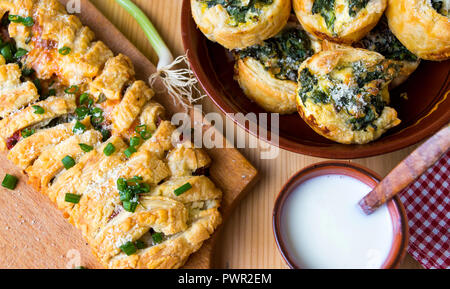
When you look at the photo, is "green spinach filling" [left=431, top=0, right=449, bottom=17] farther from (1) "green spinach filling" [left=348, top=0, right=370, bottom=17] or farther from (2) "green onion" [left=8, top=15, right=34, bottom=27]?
(2) "green onion" [left=8, top=15, right=34, bottom=27]

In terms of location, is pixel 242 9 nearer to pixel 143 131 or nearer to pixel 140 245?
pixel 143 131

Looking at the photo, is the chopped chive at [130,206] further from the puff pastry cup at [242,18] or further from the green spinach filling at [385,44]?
the green spinach filling at [385,44]

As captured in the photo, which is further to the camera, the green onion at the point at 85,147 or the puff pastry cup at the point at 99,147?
the green onion at the point at 85,147

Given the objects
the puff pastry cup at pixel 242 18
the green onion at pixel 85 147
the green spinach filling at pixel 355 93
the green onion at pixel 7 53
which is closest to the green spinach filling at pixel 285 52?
the puff pastry cup at pixel 242 18

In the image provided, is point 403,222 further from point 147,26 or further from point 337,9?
point 147,26

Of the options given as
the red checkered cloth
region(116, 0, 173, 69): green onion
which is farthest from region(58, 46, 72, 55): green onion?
the red checkered cloth
